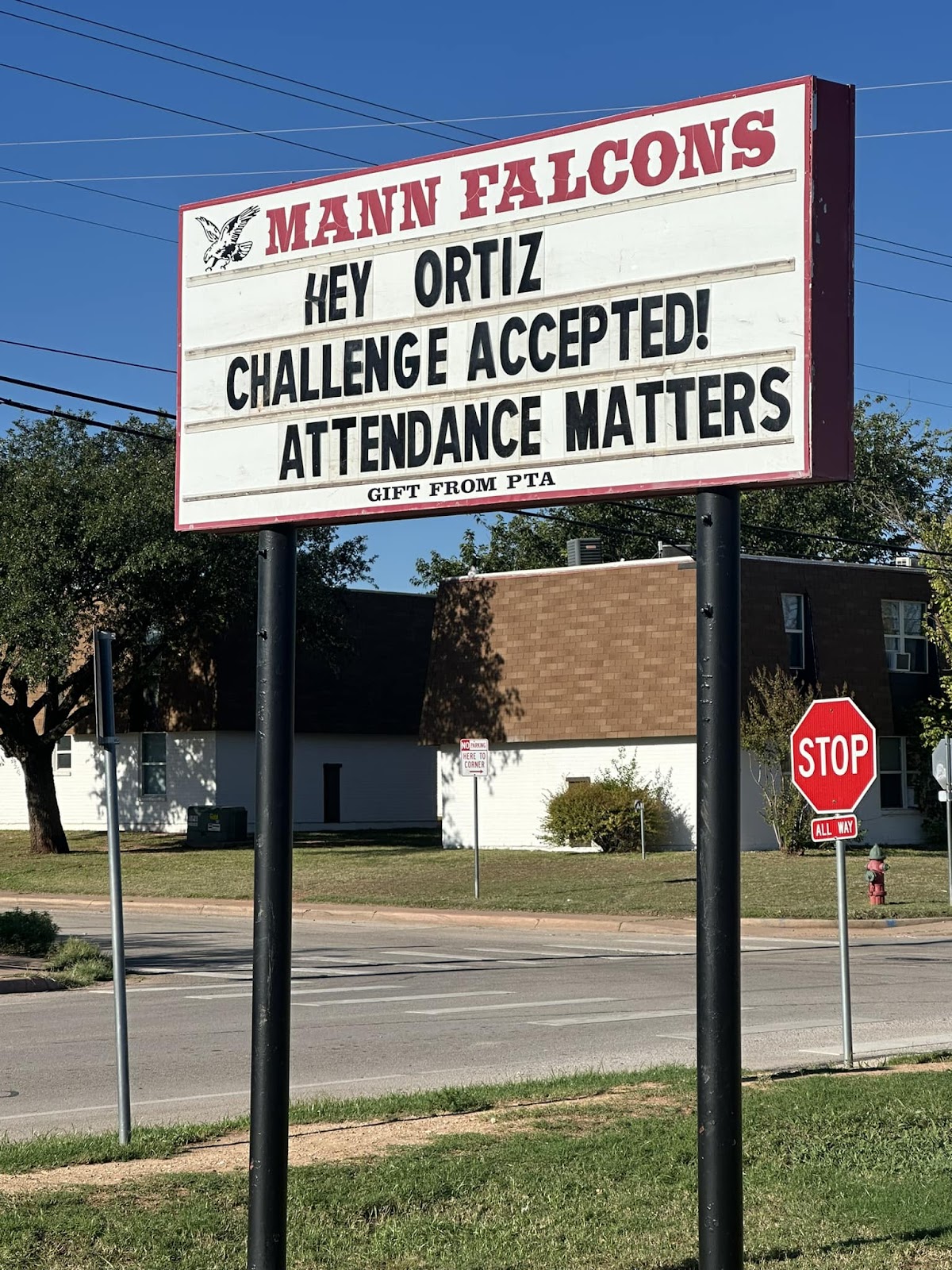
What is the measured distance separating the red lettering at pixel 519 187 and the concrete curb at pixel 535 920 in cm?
1959

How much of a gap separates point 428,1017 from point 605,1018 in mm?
1601

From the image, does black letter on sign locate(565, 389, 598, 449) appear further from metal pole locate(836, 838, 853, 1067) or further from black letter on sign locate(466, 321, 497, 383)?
metal pole locate(836, 838, 853, 1067)

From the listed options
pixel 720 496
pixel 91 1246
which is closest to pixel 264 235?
pixel 720 496

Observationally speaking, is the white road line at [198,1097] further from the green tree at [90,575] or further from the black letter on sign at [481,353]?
the green tree at [90,575]

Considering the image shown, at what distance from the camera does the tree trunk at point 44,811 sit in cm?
4234

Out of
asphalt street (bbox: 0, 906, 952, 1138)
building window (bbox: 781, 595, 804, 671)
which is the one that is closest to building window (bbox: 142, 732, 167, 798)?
building window (bbox: 781, 595, 804, 671)

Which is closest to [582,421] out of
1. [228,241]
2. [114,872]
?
[228,241]

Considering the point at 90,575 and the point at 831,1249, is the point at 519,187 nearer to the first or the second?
the point at 831,1249

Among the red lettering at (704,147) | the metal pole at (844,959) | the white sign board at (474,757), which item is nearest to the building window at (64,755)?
the white sign board at (474,757)

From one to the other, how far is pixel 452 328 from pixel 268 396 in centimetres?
83

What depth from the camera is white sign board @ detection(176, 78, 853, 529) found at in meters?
5.18

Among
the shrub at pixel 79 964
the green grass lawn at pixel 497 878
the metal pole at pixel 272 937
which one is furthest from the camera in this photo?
the green grass lawn at pixel 497 878

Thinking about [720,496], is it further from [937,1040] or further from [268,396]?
[937,1040]

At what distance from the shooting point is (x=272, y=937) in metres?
5.52
